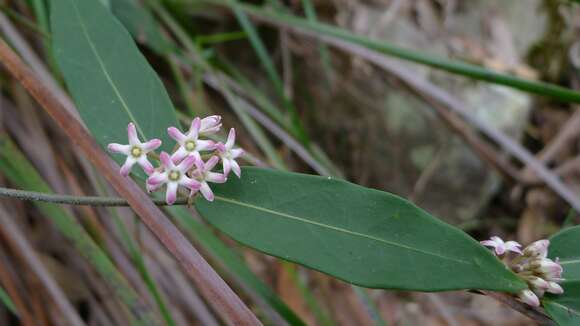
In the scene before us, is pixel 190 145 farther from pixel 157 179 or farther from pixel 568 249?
pixel 568 249

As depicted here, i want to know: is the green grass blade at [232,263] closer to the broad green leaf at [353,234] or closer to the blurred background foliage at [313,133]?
the blurred background foliage at [313,133]

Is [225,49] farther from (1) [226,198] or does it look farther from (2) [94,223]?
(1) [226,198]

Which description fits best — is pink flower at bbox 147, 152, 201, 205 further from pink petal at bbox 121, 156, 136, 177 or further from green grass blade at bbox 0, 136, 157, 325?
green grass blade at bbox 0, 136, 157, 325

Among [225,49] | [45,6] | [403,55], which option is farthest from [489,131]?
[45,6]

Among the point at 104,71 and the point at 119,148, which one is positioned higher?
the point at 104,71

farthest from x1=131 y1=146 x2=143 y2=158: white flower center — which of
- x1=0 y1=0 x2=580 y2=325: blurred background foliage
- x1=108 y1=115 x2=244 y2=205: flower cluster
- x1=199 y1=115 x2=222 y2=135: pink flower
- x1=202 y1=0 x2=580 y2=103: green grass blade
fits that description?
x1=202 y1=0 x2=580 y2=103: green grass blade

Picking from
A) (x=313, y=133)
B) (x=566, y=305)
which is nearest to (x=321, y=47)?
(x=313, y=133)
